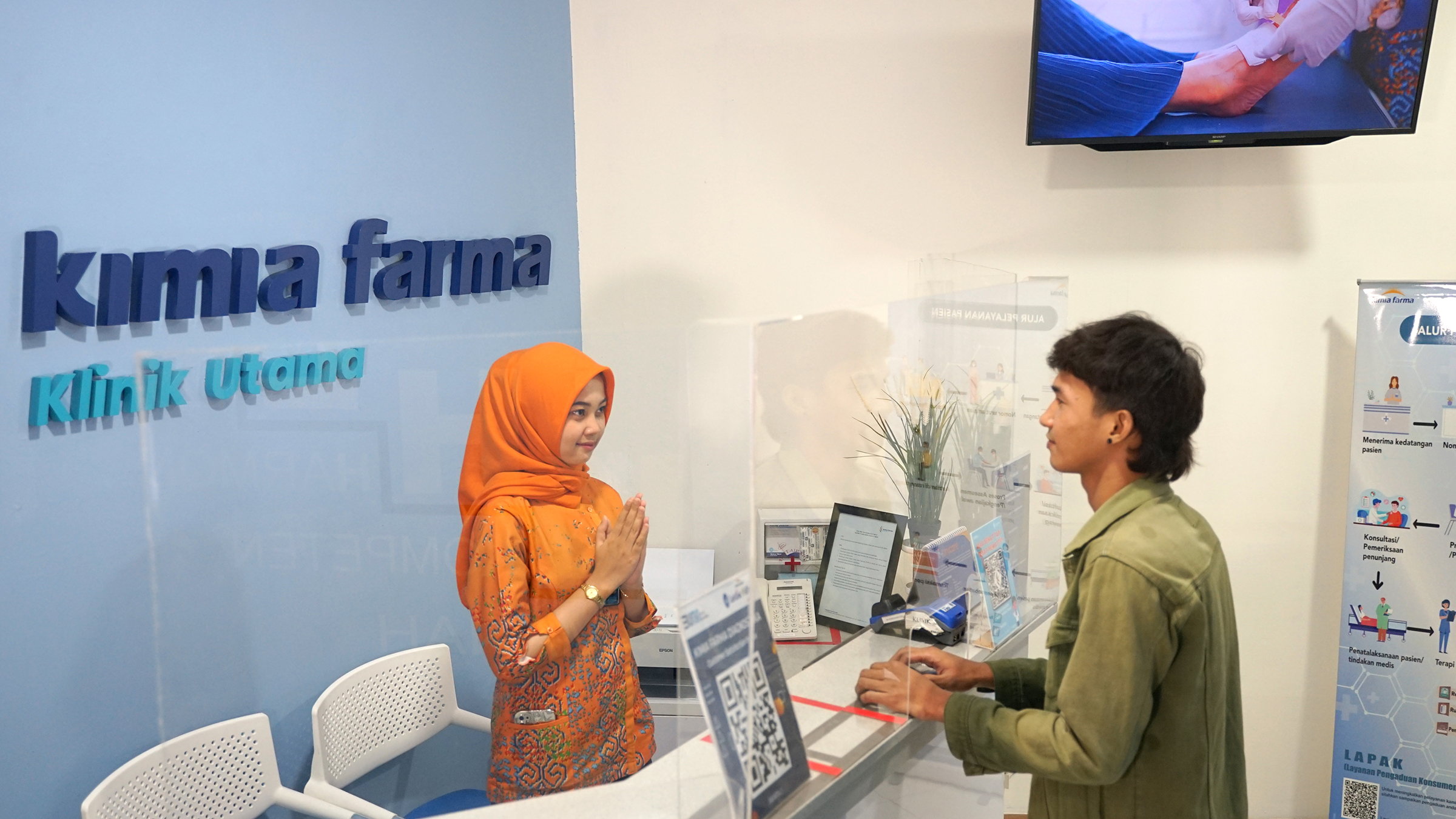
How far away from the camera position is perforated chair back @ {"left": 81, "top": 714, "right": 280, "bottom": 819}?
1529 millimetres

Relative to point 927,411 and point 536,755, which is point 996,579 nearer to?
point 927,411

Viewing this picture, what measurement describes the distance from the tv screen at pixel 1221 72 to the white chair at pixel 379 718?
2415 millimetres

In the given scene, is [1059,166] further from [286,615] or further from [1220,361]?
[286,615]

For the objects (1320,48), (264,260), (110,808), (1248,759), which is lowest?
(1248,759)

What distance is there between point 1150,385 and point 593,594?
2.84 feet

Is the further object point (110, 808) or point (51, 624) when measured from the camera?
point (51, 624)

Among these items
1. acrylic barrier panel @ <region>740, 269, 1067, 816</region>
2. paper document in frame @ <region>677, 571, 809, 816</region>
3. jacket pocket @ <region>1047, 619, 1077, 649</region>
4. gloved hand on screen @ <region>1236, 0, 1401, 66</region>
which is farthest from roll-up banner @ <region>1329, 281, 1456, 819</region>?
paper document in frame @ <region>677, 571, 809, 816</region>

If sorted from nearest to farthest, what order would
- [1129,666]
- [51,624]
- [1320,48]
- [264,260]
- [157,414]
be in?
[1129,666], [157,414], [51,624], [264,260], [1320,48]

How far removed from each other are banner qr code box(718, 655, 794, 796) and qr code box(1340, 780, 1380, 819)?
2.50 m

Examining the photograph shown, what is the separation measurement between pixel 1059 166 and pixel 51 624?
300 cm

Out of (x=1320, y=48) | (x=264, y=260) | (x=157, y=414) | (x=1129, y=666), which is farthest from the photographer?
(x=1320, y=48)

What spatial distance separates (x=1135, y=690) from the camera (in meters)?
1.31

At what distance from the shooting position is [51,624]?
1.65 metres

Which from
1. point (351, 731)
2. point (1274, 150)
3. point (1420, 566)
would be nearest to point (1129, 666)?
point (351, 731)
